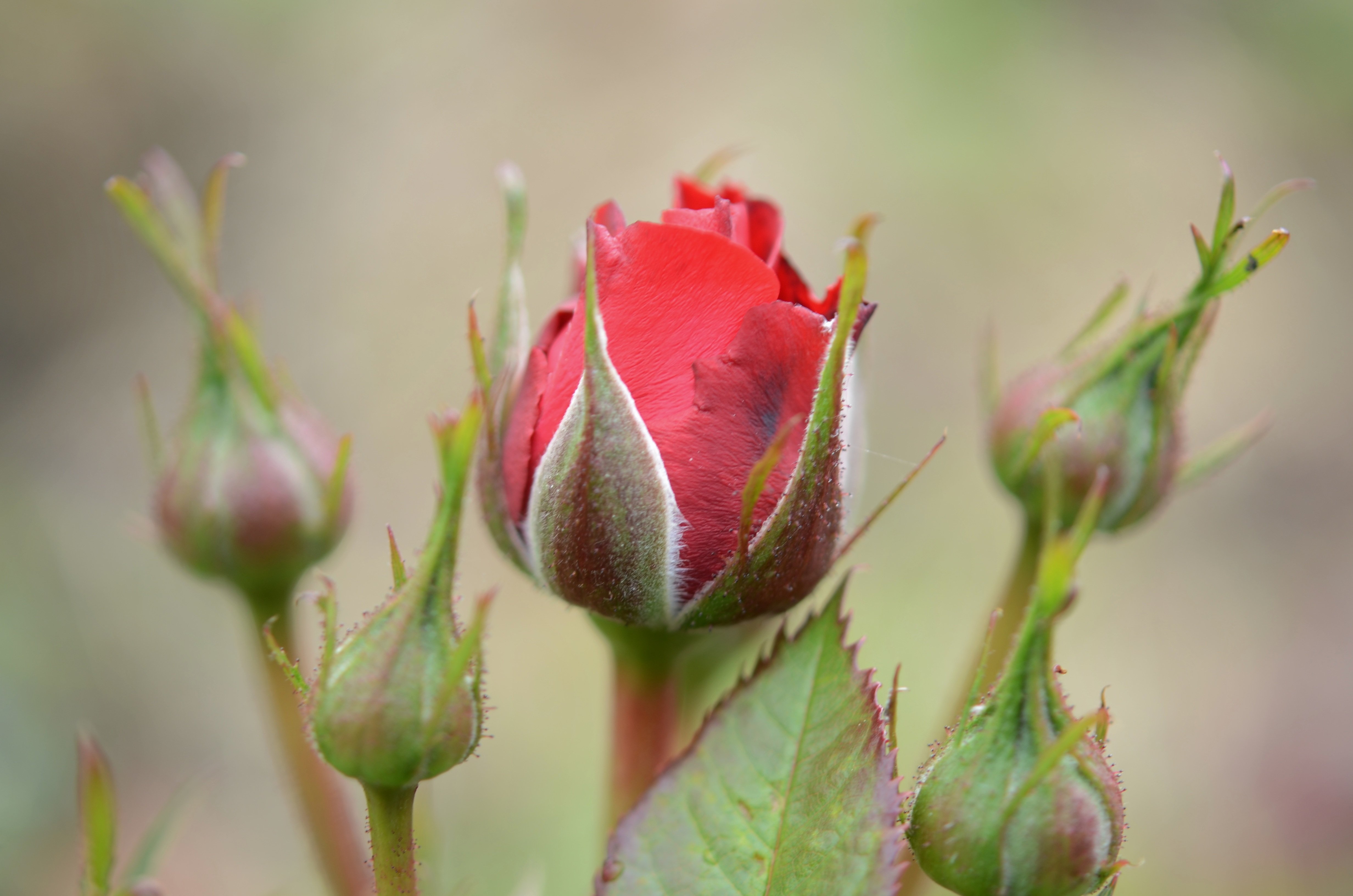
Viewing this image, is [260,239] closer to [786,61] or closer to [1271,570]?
[786,61]

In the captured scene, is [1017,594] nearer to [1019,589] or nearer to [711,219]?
[1019,589]

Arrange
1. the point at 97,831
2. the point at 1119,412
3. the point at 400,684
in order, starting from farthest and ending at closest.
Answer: the point at 1119,412 < the point at 97,831 < the point at 400,684

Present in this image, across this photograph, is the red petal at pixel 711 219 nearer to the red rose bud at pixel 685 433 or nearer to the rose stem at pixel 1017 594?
the red rose bud at pixel 685 433

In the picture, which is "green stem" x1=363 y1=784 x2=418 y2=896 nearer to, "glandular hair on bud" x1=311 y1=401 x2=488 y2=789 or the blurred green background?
"glandular hair on bud" x1=311 y1=401 x2=488 y2=789

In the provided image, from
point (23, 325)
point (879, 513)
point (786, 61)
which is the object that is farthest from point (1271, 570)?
point (23, 325)

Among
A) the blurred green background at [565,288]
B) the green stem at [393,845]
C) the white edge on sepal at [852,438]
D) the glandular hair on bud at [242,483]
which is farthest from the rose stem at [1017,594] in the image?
the blurred green background at [565,288]

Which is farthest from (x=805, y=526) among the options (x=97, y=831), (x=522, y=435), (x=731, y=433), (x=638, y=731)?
(x=97, y=831)

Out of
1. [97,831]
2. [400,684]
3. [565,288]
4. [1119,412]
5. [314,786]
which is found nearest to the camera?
[400,684]
